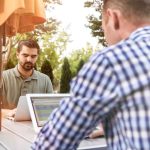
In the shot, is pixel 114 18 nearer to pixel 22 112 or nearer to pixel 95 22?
pixel 22 112

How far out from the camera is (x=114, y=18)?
1.11m

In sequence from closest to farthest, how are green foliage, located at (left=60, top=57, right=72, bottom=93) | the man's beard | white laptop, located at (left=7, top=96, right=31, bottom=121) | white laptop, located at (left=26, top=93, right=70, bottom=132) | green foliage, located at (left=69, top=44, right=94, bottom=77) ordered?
white laptop, located at (left=26, top=93, right=70, bottom=132) < white laptop, located at (left=7, top=96, right=31, bottom=121) < the man's beard < green foliage, located at (left=60, top=57, right=72, bottom=93) < green foliage, located at (left=69, top=44, right=94, bottom=77)

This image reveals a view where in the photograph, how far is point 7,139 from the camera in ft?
6.98

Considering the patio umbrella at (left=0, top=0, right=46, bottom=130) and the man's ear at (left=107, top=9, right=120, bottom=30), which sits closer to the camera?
the man's ear at (left=107, top=9, right=120, bottom=30)

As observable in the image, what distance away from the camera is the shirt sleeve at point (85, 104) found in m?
0.97


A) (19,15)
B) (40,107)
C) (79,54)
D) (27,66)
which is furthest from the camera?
(79,54)

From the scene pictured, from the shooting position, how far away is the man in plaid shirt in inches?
38.1

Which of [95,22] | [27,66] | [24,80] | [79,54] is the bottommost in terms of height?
[24,80]

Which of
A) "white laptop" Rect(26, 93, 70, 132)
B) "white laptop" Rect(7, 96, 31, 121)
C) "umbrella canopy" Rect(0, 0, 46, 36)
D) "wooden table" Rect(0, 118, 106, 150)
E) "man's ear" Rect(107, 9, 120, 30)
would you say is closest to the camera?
"man's ear" Rect(107, 9, 120, 30)

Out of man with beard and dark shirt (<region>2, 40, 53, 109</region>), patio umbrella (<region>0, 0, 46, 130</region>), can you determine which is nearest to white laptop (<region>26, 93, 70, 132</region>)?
patio umbrella (<region>0, 0, 46, 130</region>)

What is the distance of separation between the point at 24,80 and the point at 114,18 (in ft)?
11.4

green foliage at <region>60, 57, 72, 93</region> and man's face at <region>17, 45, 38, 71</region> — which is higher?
man's face at <region>17, 45, 38, 71</region>

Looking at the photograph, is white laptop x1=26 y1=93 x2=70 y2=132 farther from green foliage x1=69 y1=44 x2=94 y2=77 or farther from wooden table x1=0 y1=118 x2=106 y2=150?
green foliage x1=69 y1=44 x2=94 y2=77

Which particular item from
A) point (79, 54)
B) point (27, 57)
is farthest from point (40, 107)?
point (79, 54)
